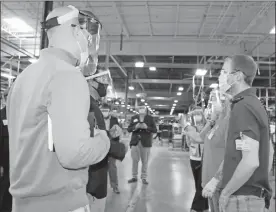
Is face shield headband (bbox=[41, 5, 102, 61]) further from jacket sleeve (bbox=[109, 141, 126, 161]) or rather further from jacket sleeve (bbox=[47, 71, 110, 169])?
jacket sleeve (bbox=[109, 141, 126, 161])

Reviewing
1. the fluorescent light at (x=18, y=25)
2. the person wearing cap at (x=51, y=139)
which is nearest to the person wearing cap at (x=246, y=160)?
the person wearing cap at (x=51, y=139)

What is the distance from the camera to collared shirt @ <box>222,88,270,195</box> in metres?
1.39

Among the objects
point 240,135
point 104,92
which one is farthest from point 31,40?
point 240,135

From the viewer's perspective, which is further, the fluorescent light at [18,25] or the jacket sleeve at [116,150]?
the fluorescent light at [18,25]

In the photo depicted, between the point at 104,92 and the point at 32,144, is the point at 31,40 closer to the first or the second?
the point at 104,92

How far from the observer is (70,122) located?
88 cm

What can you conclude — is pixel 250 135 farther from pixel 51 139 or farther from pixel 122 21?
pixel 122 21

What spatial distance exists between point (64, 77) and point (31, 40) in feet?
29.5

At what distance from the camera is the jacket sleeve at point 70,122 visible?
88cm

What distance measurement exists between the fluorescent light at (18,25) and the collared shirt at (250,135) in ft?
24.9

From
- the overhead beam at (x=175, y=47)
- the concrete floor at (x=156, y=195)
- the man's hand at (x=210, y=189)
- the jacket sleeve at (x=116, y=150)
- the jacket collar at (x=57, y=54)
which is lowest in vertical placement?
the concrete floor at (x=156, y=195)

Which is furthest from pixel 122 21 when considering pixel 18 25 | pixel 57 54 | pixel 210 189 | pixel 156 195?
pixel 57 54

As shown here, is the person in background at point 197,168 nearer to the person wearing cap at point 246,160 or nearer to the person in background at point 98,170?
the person in background at point 98,170

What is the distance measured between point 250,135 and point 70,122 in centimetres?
103
